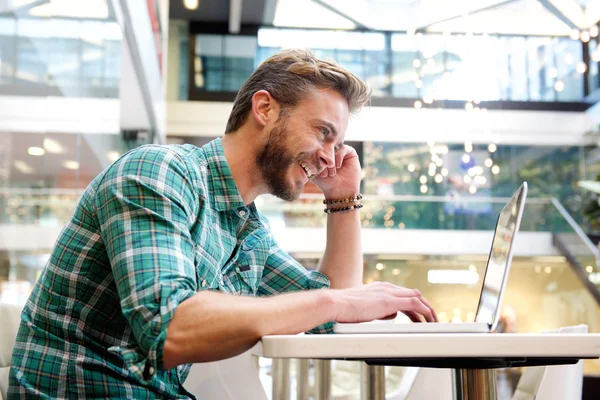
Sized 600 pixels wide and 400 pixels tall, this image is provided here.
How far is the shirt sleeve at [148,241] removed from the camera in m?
0.82

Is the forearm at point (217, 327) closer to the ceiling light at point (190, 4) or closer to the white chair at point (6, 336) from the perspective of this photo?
the white chair at point (6, 336)

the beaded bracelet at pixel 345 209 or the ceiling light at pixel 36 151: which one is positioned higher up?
the ceiling light at pixel 36 151

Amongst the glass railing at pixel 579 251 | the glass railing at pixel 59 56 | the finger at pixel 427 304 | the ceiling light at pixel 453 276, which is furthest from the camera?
the glass railing at pixel 579 251

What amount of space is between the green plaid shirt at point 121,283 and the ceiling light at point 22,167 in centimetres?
111

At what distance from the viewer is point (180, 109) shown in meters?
8.44

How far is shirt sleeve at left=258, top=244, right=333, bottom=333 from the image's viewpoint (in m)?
1.50

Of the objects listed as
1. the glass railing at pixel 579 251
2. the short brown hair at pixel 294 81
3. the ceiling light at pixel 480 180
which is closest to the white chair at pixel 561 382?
the short brown hair at pixel 294 81

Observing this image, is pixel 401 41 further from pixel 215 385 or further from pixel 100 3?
pixel 215 385

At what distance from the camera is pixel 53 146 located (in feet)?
8.47

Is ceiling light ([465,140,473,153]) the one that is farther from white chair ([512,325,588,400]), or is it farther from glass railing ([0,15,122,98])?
white chair ([512,325,588,400])

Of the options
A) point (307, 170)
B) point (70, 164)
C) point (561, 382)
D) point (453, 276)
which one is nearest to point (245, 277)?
point (307, 170)

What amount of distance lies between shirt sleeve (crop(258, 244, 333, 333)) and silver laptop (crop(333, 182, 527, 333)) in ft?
1.55

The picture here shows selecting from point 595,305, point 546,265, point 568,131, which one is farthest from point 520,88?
point 595,305

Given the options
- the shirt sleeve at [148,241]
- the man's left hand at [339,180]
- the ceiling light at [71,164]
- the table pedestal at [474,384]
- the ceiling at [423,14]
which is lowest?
the table pedestal at [474,384]
